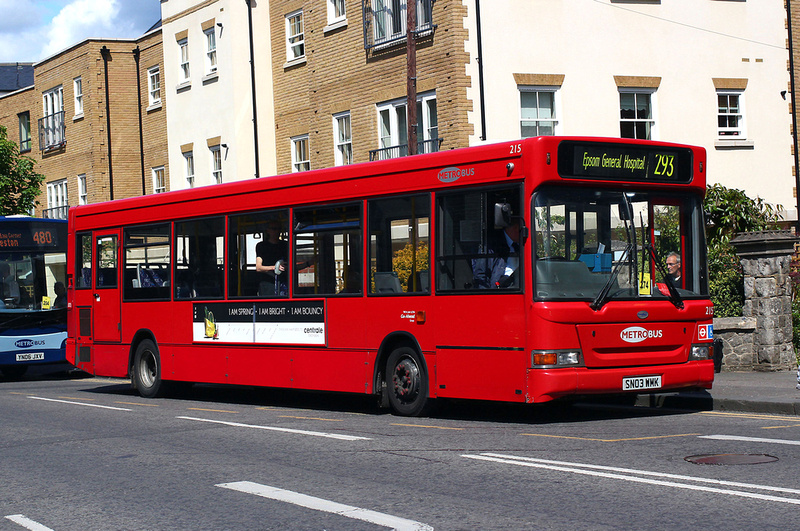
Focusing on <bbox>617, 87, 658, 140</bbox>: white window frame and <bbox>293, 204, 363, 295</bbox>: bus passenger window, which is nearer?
<bbox>293, 204, 363, 295</bbox>: bus passenger window

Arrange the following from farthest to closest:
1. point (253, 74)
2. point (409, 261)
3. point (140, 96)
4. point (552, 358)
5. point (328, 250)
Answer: point (140, 96), point (253, 74), point (328, 250), point (409, 261), point (552, 358)

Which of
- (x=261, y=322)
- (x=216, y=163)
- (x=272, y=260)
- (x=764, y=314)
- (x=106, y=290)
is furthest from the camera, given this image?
(x=216, y=163)

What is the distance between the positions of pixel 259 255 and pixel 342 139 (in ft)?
44.7

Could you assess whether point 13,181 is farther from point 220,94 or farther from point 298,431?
point 298,431

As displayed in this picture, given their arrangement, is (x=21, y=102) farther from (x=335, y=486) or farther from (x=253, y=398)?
(x=335, y=486)

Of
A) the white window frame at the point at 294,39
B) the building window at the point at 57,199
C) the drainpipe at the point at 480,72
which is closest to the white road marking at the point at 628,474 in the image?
the drainpipe at the point at 480,72

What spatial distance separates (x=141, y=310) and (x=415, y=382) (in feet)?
21.0

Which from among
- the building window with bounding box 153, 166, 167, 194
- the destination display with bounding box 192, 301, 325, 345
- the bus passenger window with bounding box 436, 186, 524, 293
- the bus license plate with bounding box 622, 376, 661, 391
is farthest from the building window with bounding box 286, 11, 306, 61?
the bus license plate with bounding box 622, 376, 661, 391

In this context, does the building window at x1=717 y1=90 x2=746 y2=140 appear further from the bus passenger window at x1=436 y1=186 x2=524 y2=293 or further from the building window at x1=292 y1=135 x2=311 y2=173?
the bus passenger window at x1=436 y1=186 x2=524 y2=293

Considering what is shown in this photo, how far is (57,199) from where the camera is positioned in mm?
43188

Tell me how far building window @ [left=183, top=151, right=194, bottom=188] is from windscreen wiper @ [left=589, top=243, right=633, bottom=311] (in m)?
25.0

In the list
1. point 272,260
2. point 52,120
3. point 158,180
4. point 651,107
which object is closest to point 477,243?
point 272,260

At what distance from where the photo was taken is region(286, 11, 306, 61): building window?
30.0 m

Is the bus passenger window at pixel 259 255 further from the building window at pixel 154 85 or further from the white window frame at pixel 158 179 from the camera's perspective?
the building window at pixel 154 85
